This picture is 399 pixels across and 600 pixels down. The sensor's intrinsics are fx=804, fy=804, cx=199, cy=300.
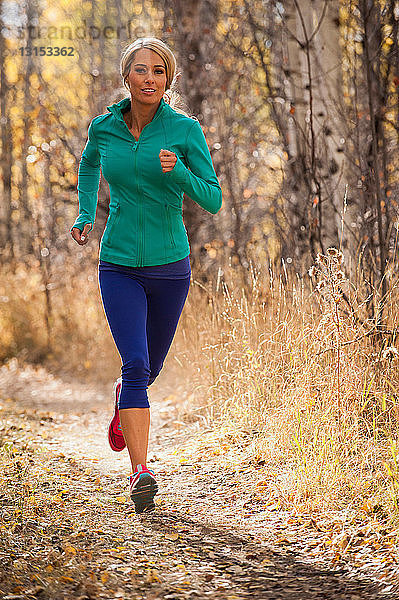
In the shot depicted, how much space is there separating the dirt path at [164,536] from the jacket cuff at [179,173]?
1.53 m

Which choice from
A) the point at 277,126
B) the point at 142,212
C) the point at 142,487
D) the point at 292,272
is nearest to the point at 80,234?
the point at 142,212

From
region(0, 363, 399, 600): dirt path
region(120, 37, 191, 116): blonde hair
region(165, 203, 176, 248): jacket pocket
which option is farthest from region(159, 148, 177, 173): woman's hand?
region(0, 363, 399, 600): dirt path

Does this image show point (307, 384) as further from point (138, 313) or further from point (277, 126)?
point (277, 126)

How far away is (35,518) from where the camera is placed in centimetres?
359

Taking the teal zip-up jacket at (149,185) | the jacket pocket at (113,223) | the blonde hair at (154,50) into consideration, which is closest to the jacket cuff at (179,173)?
the teal zip-up jacket at (149,185)

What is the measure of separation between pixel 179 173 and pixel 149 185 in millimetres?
249

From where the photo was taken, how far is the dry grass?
3.70 m

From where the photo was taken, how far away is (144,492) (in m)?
3.58

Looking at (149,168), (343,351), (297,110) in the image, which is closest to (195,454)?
(343,351)

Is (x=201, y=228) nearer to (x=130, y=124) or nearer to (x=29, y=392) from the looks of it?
(x=29, y=392)

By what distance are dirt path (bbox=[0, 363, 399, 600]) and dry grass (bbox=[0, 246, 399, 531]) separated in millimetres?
216

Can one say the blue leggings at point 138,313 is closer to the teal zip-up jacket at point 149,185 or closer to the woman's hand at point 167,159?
the teal zip-up jacket at point 149,185

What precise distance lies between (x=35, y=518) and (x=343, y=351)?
1.74 metres

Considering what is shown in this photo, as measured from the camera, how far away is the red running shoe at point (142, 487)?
357 cm
